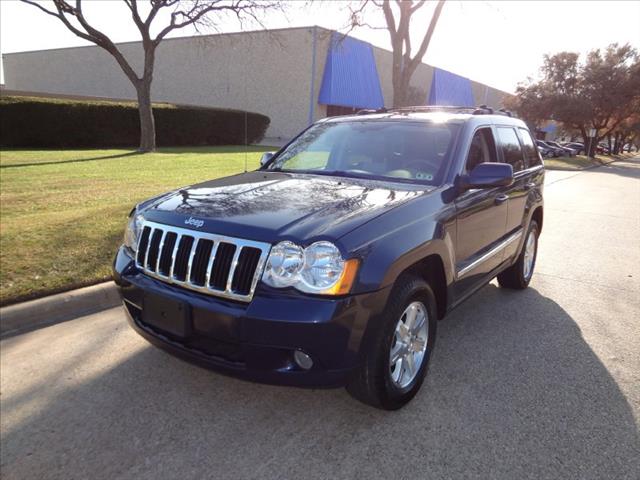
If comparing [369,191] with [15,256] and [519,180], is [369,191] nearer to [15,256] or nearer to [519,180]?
[519,180]

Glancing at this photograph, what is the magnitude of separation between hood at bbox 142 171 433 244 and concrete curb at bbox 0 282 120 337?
1471 millimetres

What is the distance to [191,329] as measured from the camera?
8.29 feet

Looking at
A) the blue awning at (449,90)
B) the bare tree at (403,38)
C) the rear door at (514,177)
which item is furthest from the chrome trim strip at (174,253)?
the blue awning at (449,90)

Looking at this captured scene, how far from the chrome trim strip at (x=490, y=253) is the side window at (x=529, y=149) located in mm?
888

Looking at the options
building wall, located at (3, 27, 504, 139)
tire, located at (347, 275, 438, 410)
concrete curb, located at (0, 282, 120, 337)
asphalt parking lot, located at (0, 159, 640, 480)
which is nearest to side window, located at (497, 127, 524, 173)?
asphalt parking lot, located at (0, 159, 640, 480)

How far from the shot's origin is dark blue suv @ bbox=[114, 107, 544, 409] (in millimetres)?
2350

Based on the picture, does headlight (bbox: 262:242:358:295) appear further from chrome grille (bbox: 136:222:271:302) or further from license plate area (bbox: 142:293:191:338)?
license plate area (bbox: 142:293:191:338)

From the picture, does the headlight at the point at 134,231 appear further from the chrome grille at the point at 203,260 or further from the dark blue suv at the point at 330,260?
the chrome grille at the point at 203,260

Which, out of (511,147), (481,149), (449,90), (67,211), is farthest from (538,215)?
(449,90)

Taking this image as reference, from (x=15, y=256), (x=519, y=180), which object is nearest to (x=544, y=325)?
(x=519, y=180)

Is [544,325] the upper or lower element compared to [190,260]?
lower

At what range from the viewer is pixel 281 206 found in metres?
2.82

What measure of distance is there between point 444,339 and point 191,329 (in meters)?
2.22

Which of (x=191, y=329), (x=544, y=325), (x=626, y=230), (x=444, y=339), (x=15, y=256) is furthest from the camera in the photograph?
(x=626, y=230)
